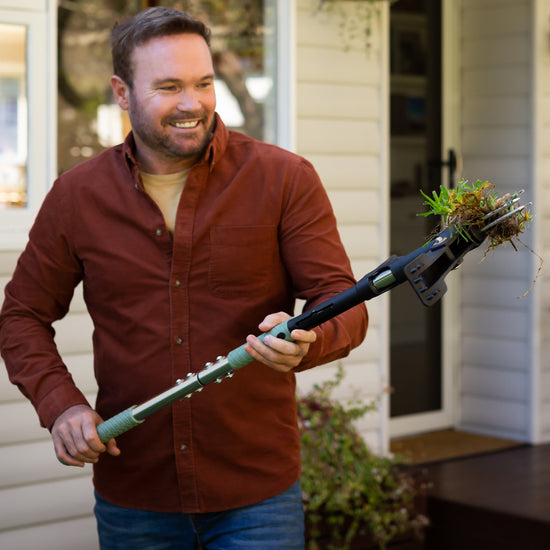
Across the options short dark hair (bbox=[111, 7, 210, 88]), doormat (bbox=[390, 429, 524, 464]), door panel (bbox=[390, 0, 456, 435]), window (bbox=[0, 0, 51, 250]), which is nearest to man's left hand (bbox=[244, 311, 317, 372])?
short dark hair (bbox=[111, 7, 210, 88])

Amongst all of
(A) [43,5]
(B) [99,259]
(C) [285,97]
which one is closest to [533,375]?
(C) [285,97]

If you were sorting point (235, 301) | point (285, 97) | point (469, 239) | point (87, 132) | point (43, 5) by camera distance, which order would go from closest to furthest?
point (469, 239) → point (235, 301) → point (43, 5) → point (285, 97) → point (87, 132)

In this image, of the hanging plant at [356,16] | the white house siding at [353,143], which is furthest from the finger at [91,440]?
the hanging plant at [356,16]

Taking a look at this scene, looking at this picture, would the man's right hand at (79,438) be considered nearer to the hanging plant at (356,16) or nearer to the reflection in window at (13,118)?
the reflection in window at (13,118)

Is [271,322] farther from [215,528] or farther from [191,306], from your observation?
[215,528]

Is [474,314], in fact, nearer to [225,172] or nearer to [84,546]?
[84,546]

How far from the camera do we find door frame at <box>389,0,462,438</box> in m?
4.96

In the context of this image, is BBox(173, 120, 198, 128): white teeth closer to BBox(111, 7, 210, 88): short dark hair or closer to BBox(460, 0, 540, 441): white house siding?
BBox(111, 7, 210, 88): short dark hair

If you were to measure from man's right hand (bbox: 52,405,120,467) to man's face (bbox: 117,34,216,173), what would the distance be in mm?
550

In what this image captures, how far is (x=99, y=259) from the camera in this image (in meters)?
2.02

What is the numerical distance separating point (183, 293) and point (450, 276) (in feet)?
10.5

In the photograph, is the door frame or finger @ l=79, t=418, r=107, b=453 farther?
the door frame

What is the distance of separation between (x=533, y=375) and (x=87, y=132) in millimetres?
2532

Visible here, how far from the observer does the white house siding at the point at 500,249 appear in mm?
4746
